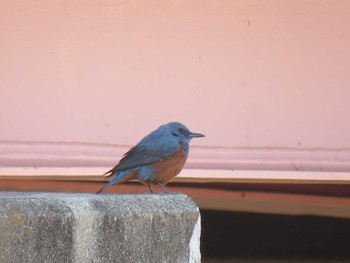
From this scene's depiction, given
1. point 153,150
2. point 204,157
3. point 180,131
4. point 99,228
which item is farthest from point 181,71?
point 99,228

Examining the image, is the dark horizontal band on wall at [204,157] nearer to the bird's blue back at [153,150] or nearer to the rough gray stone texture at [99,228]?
the bird's blue back at [153,150]

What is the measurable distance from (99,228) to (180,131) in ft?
8.54

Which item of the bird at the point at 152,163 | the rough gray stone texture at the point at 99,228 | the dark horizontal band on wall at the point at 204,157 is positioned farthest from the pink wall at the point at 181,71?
the rough gray stone texture at the point at 99,228

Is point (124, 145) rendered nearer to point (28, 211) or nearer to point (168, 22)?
point (168, 22)

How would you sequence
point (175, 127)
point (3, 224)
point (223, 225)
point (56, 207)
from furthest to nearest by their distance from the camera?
point (223, 225) → point (175, 127) → point (56, 207) → point (3, 224)

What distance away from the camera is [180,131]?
5.50m

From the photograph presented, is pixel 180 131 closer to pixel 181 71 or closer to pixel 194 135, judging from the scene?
pixel 194 135

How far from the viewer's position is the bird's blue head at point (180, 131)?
5445 mm

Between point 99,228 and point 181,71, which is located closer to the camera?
point 99,228

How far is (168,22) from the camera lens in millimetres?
5984

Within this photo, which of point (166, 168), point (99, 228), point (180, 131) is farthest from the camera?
point (180, 131)

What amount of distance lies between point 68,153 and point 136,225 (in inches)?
114

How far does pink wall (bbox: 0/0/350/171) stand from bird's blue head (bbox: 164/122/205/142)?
0.39 m

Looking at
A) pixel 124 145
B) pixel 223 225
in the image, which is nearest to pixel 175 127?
pixel 124 145
